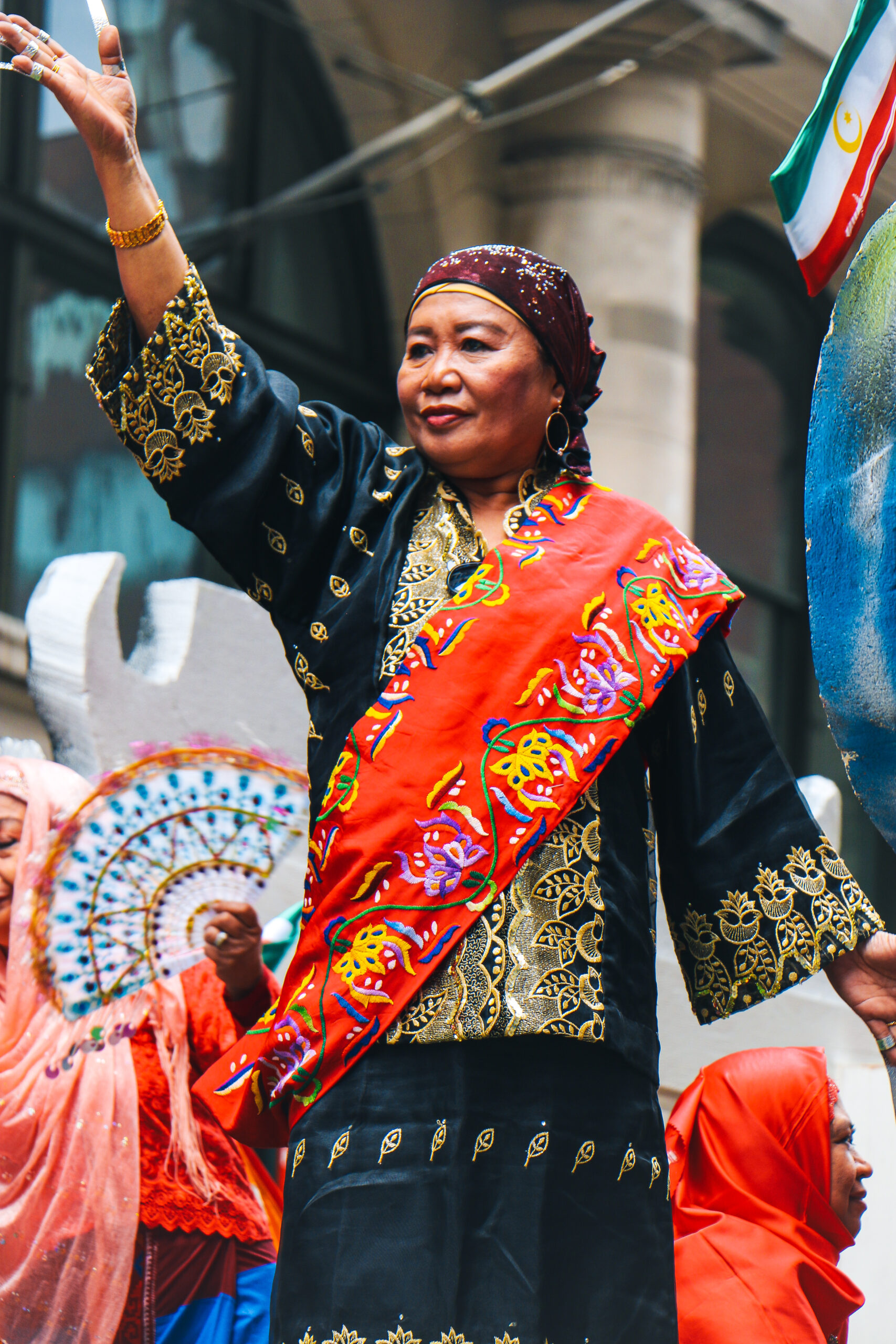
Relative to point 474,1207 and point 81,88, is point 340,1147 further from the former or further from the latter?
point 81,88

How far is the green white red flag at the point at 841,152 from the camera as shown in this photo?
2.55m

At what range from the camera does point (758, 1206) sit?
3721 millimetres

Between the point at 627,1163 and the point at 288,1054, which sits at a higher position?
the point at 288,1054

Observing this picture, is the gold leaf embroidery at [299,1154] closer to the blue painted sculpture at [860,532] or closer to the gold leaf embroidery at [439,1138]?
the gold leaf embroidery at [439,1138]

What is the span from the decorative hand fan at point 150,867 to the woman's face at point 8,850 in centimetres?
29

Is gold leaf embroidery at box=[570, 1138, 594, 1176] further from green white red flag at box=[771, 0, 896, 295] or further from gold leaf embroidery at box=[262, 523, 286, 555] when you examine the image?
green white red flag at box=[771, 0, 896, 295]

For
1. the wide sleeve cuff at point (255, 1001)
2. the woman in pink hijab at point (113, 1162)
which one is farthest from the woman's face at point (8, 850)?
the wide sleeve cuff at point (255, 1001)

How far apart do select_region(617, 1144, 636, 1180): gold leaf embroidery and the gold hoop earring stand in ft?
3.25

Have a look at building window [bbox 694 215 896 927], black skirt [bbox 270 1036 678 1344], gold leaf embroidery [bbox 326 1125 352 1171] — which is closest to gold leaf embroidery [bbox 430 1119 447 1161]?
black skirt [bbox 270 1036 678 1344]

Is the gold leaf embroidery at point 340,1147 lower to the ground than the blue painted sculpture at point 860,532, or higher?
lower

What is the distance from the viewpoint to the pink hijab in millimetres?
3504

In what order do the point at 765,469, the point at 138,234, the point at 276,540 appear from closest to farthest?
1. the point at 138,234
2. the point at 276,540
3. the point at 765,469

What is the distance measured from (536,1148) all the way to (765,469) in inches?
350

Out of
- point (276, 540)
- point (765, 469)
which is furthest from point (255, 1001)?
point (765, 469)
